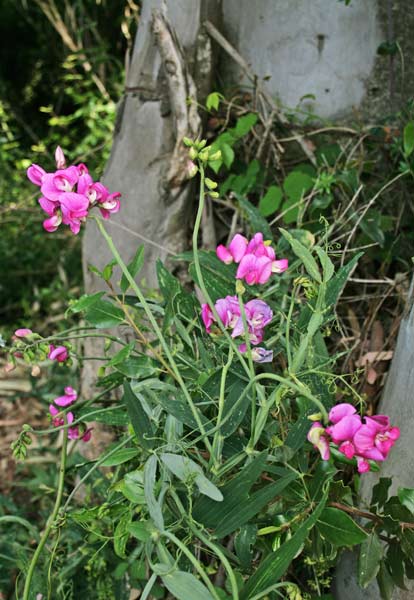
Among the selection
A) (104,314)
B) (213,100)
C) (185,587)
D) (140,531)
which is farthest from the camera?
(213,100)

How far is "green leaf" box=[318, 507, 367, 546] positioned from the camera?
38.1 inches

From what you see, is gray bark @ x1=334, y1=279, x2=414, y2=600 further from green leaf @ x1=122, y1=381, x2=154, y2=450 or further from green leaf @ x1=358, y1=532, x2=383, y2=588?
green leaf @ x1=122, y1=381, x2=154, y2=450

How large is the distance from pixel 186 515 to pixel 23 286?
7.27 feet

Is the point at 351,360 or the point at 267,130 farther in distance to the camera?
the point at 267,130

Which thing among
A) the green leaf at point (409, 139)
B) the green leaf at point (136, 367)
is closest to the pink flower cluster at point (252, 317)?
the green leaf at point (136, 367)

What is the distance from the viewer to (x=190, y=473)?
0.92 meters

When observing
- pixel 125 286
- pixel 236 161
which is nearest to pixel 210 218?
pixel 236 161

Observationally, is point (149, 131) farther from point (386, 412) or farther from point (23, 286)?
point (23, 286)

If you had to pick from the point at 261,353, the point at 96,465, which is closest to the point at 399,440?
the point at 261,353

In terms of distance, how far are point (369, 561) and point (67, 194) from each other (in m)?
0.67

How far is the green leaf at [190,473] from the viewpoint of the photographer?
0.90m

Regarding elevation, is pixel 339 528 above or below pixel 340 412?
below

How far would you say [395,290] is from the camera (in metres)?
1.60

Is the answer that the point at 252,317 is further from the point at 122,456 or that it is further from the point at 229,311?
the point at 122,456
